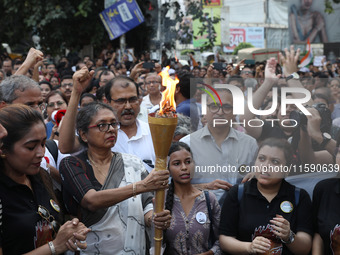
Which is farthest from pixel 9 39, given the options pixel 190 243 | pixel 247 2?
pixel 247 2

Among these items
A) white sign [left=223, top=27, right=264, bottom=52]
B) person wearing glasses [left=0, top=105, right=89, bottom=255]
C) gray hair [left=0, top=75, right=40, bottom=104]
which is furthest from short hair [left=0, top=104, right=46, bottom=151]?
white sign [left=223, top=27, right=264, bottom=52]

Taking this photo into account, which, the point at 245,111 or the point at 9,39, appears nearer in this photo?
the point at 245,111

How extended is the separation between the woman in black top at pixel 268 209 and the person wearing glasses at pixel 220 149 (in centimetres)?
32

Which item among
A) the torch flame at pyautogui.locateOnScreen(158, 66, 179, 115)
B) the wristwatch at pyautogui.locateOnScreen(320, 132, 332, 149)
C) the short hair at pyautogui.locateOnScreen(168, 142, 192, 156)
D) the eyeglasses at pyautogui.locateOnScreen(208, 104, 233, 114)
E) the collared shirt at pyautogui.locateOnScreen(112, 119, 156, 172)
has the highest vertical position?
the torch flame at pyautogui.locateOnScreen(158, 66, 179, 115)

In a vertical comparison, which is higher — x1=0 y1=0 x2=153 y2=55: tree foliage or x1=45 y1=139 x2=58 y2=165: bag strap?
x1=0 y1=0 x2=153 y2=55: tree foliage

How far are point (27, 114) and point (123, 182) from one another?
746mm

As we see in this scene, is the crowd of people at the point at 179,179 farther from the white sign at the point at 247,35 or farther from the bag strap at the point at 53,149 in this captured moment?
the white sign at the point at 247,35

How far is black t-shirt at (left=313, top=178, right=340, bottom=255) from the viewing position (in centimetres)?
288

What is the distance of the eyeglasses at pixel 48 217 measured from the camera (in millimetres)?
2652

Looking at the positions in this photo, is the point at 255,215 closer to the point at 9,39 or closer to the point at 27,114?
the point at 27,114

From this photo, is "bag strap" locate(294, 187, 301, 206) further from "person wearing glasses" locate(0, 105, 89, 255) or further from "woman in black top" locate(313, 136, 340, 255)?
"person wearing glasses" locate(0, 105, 89, 255)

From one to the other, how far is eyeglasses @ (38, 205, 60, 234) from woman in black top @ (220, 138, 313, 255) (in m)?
1.08

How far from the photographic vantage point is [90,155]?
318 centimetres

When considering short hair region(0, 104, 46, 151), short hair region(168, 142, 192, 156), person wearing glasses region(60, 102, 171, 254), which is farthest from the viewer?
short hair region(168, 142, 192, 156)
